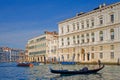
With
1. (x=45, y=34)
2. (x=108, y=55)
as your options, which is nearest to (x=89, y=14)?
(x=108, y=55)

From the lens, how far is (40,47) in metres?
71.9

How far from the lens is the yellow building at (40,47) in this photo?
67562mm

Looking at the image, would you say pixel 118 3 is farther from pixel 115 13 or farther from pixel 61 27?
pixel 61 27

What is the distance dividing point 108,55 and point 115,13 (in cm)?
746

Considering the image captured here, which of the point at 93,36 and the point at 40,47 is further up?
the point at 93,36

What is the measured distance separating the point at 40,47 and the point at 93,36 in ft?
97.0

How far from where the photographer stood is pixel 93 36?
148 feet

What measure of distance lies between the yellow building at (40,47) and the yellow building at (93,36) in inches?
489

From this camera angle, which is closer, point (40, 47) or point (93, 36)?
point (93, 36)

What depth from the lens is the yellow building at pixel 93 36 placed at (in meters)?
40.6

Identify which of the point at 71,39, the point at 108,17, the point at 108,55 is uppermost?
the point at 108,17

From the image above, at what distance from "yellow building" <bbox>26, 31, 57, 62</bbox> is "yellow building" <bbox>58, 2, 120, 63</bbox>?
12412 millimetres

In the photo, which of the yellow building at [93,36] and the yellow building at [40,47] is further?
the yellow building at [40,47]

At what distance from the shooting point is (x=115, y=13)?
40.4m
